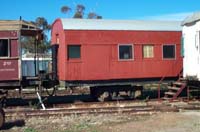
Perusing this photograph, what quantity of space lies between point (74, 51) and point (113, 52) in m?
1.79

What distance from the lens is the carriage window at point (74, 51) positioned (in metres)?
19.5

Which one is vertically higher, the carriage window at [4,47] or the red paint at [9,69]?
the carriage window at [4,47]

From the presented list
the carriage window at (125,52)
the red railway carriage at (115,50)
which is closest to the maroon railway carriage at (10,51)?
the red railway carriage at (115,50)

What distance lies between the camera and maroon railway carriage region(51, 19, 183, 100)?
19.5 metres

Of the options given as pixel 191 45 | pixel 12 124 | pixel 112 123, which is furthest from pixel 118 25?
pixel 12 124

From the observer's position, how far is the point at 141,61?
20438mm

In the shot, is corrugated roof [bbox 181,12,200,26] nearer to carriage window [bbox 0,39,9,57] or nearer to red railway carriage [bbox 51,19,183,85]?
red railway carriage [bbox 51,19,183,85]

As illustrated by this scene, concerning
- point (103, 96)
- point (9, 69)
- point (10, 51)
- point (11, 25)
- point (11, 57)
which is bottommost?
point (103, 96)

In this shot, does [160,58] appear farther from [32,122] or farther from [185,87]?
[32,122]

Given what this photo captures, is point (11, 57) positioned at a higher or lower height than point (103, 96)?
higher

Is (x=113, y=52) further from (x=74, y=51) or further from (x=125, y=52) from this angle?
(x=74, y=51)

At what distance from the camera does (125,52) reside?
20.2 meters

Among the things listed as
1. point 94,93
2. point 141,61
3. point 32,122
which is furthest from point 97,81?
point 32,122

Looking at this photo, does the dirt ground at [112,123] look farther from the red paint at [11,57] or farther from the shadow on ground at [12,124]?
the red paint at [11,57]
